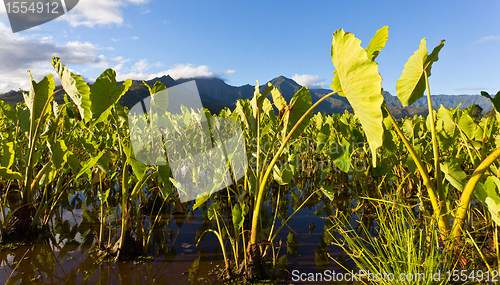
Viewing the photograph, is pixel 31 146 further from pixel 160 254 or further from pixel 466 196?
pixel 466 196

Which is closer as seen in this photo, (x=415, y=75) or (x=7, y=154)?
(x=415, y=75)

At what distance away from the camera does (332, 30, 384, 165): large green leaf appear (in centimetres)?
86

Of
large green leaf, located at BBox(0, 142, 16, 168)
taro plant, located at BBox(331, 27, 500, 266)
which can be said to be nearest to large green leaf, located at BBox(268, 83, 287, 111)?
taro plant, located at BBox(331, 27, 500, 266)

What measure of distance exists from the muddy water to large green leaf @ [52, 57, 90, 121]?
33.9 inches

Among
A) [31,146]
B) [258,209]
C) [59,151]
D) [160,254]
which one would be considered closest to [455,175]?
[258,209]

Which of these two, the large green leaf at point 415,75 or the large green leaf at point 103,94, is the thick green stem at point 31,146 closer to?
the large green leaf at point 103,94

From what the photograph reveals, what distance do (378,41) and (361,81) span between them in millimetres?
506

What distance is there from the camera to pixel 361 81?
93 centimetres

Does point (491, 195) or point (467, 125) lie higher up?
point (467, 125)

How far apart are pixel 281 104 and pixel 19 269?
198 cm

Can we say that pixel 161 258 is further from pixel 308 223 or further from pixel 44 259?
pixel 308 223

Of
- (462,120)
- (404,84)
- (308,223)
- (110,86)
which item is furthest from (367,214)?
(110,86)

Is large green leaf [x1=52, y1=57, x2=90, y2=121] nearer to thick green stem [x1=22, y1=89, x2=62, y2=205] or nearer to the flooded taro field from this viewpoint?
the flooded taro field

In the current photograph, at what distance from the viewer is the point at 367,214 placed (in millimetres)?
2502
